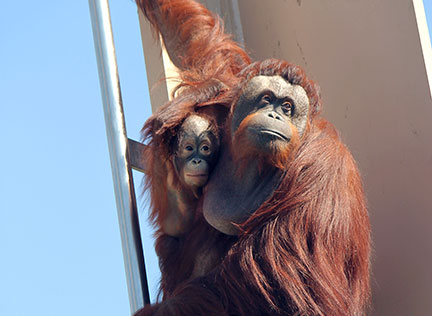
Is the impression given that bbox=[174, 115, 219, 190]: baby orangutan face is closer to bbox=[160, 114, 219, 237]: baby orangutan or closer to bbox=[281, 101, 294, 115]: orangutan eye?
bbox=[160, 114, 219, 237]: baby orangutan

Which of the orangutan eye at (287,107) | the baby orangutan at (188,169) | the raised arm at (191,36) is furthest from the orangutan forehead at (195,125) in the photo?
the raised arm at (191,36)

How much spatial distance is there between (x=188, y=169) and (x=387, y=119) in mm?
1073

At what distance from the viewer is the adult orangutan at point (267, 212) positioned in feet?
10.2

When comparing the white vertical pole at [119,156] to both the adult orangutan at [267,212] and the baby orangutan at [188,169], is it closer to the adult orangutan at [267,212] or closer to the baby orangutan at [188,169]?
the adult orangutan at [267,212]

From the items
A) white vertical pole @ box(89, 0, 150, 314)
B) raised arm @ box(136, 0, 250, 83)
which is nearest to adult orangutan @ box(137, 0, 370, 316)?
white vertical pole @ box(89, 0, 150, 314)

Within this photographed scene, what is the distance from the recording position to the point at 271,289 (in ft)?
10.2

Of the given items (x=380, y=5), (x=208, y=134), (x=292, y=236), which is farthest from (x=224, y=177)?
(x=380, y=5)

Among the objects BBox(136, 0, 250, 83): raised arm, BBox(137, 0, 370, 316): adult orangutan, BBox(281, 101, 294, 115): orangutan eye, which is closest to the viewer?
BBox(137, 0, 370, 316): adult orangutan

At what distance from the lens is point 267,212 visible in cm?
323

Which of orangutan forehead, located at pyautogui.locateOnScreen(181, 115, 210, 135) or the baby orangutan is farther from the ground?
orangutan forehead, located at pyautogui.locateOnScreen(181, 115, 210, 135)

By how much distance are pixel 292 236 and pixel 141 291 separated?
1.93 ft

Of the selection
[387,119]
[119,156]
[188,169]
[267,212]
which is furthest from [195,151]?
[387,119]

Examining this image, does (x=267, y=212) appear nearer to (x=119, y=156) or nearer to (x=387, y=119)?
(x=119, y=156)

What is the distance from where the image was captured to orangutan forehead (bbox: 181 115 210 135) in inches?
137
